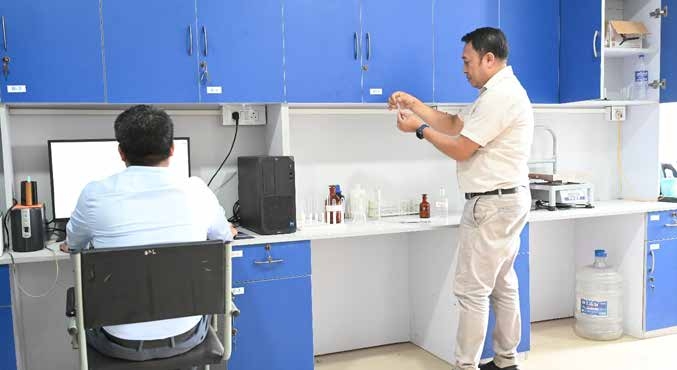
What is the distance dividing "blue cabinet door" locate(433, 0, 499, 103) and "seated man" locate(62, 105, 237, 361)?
1.80m

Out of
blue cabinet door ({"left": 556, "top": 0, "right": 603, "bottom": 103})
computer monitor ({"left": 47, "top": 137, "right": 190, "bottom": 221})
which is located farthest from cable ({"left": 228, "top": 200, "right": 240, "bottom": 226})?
blue cabinet door ({"left": 556, "top": 0, "right": 603, "bottom": 103})

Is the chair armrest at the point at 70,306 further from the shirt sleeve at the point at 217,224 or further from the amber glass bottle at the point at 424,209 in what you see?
the amber glass bottle at the point at 424,209

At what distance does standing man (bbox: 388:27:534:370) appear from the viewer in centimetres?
270

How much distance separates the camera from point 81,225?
1886mm

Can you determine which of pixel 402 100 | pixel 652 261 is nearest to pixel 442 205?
pixel 402 100

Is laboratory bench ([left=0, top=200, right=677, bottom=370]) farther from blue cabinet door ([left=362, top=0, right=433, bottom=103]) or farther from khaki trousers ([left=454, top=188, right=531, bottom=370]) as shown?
blue cabinet door ([left=362, top=0, right=433, bottom=103])

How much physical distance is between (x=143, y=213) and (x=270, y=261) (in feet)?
3.23

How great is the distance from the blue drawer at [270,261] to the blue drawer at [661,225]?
2187 millimetres

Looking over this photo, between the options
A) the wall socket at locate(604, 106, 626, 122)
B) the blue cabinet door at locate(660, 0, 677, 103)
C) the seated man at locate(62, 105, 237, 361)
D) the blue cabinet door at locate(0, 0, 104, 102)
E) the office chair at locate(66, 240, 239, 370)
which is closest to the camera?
the office chair at locate(66, 240, 239, 370)

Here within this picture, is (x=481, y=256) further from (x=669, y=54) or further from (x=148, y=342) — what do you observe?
→ (x=669, y=54)

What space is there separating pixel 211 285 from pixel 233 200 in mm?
1446

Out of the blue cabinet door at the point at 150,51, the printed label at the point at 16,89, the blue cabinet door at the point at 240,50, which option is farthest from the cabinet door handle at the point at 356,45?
the printed label at the point at 16,89

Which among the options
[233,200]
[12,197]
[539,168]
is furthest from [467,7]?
[12,197]

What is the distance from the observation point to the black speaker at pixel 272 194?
279 centimetres
